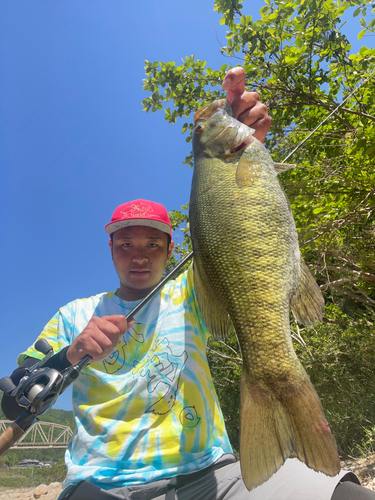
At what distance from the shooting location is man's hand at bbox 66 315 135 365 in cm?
161

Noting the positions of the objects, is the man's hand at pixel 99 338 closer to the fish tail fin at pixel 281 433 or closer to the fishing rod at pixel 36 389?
the fishing rod at pixel 36 389

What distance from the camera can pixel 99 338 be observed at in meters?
1.61

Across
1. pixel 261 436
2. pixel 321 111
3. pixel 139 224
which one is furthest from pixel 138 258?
pixel 321 111

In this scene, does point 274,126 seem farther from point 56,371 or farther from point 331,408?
point 331,408

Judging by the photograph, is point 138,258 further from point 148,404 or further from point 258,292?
point 258,292

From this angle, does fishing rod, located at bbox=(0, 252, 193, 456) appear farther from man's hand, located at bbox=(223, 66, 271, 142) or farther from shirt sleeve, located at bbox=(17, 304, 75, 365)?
man's hand, located at bbox=(223, 66, 271, 142)

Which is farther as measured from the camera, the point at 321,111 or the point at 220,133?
the point at 321,111

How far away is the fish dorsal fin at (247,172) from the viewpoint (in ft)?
4.76

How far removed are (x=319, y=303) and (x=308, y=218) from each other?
309 centimetres

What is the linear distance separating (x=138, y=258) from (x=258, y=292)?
1.23 m

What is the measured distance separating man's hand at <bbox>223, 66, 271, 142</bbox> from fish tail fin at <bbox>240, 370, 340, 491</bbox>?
139cm

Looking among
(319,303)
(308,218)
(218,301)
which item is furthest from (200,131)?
(308,218)

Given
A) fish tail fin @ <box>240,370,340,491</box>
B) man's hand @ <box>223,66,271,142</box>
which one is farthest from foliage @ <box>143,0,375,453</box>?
fish tail fin @ <box>240,370,340,491</box>

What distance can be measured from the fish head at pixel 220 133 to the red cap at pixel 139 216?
0.70 meters
